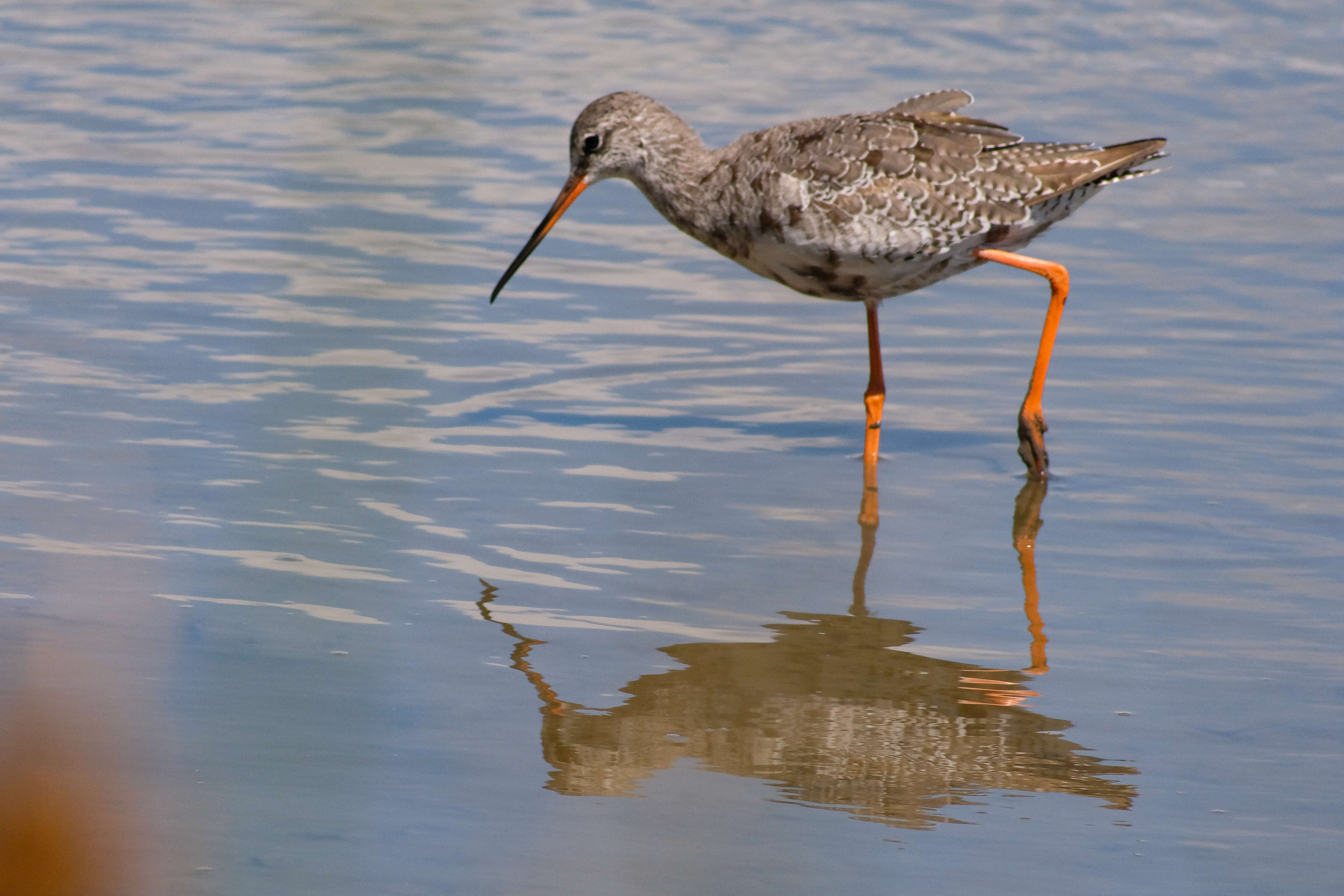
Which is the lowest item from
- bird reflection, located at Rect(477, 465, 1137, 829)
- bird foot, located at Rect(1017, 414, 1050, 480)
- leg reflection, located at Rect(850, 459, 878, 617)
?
bird reflection, located at Rect(477, 465, 1137, 829)

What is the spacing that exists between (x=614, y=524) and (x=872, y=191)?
Answer: 1758 millimetres

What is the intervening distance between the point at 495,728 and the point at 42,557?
1662 millimetres

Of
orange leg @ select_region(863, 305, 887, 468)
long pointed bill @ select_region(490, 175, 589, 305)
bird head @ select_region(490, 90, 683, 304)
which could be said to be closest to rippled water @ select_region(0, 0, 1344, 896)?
orange leg @ select_region(863, 305, 887, 468)

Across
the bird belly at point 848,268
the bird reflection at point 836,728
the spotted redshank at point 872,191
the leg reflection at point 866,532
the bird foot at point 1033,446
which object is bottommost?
the bird reflection at point 836,728

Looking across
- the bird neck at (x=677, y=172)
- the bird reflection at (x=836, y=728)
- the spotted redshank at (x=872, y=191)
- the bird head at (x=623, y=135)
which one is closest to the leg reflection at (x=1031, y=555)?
the bird reflection at (x=836, y=728)

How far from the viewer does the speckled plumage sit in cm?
657

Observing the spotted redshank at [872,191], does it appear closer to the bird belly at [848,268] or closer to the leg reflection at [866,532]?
the bird belly at [848,268]

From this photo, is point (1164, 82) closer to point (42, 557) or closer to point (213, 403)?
point (213, 403)

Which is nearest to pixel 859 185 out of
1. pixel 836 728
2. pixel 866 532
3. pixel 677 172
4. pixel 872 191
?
pixel 872 191

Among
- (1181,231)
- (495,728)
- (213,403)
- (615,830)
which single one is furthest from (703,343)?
(615,830)

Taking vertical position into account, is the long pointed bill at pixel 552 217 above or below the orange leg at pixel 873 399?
above

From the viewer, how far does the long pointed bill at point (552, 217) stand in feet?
24.1

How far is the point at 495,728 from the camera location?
13.4 feet

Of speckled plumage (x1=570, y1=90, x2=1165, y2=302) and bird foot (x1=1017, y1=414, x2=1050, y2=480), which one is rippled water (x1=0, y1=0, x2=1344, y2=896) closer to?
bird foot (x1=1017, y1=414, x2=1050, y2=480)
